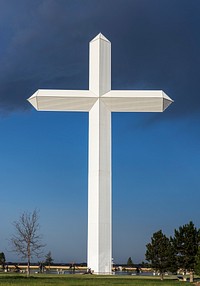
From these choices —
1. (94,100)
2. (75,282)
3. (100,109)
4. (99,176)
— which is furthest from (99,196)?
(75,282)

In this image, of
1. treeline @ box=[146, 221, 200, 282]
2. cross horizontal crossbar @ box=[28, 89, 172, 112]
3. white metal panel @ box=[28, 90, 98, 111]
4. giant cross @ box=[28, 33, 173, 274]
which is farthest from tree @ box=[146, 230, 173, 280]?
white metal panel @ box=[28, 90, 98, 111]

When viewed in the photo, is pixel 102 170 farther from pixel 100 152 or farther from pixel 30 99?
pixel 30 99

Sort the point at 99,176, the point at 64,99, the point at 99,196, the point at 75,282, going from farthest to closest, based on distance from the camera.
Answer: the point at 64,99 < the point at 99,176 < the point at 99,196 < the point at 75,282

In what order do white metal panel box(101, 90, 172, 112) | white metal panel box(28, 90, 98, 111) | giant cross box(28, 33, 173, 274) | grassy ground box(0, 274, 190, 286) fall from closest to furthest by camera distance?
grassy ground box(0, 274, 190, 286) < giant cross box(28, 33, 173, 274) < white metal panel box(28, 90, 98, 111) < white metal panel box(101, 90, 172, 112)

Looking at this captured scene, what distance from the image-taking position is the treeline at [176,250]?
39.2 meters

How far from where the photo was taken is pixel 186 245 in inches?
1554

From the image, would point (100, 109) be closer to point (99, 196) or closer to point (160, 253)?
point (99, 196)

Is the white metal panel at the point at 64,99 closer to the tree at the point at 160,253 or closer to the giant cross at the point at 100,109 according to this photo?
the giant cross at the point at 100,109

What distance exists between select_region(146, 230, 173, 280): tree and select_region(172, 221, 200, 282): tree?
0.69m

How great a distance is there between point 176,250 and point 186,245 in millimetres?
886

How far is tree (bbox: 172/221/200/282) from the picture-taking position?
1537 inches

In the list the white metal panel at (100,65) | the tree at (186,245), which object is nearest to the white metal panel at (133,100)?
the white metal panel at (100,65)

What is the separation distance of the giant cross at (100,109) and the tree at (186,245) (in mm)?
7375

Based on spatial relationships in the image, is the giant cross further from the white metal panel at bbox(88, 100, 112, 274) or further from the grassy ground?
the grassy ground
